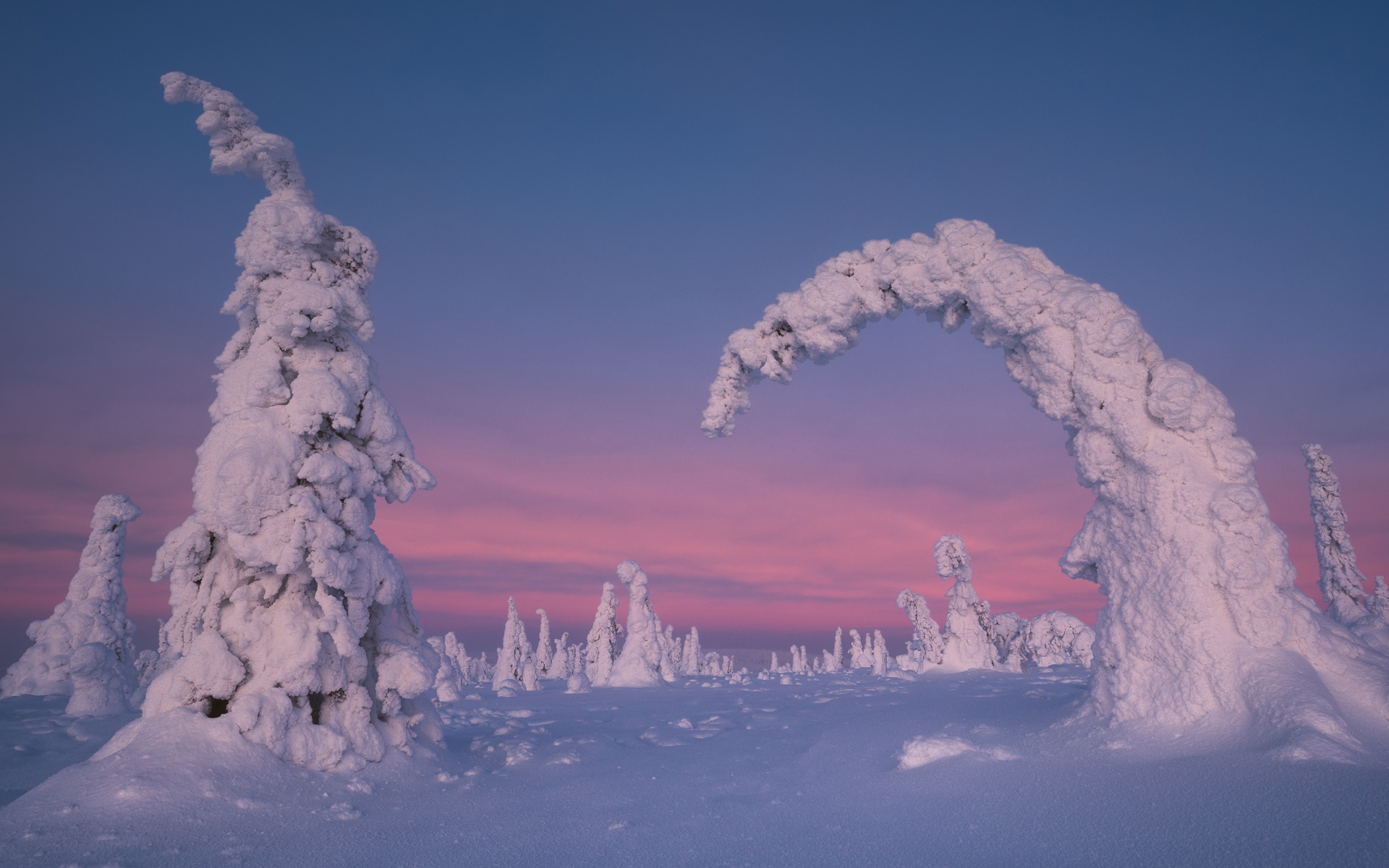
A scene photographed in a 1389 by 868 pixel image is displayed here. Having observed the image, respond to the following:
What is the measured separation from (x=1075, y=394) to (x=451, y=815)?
8.59m

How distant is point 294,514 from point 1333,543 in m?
36.4

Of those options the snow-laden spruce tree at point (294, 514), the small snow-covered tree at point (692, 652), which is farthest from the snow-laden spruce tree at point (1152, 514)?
the small snow-covered tree at point (692, 652)

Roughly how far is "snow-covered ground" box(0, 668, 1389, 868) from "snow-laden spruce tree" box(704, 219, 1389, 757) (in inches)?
38.4

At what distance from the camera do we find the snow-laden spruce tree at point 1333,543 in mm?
25781

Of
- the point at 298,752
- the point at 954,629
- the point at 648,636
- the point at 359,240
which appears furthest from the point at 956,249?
the point at 648,636

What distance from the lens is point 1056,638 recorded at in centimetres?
3500

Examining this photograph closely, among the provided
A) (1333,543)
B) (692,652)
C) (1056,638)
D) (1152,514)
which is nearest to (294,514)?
(1152,514)

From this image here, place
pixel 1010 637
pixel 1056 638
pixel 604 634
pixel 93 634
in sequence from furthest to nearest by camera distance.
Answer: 1. pixel 604 634
2. pixel 1056 638
3. pixel 1010 637
4. pixel 93 634

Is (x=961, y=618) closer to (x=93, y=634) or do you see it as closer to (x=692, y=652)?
(x=93, y=634)

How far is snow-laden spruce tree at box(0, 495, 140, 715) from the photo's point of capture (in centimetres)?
1582

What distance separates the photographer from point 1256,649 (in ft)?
22.2

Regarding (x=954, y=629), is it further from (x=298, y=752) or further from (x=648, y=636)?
(x=298, y=752)

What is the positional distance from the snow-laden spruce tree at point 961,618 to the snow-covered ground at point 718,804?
19835 millimetres

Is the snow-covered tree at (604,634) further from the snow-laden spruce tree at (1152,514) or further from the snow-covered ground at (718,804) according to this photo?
the snow-laden spruce tree at (1152,514)
